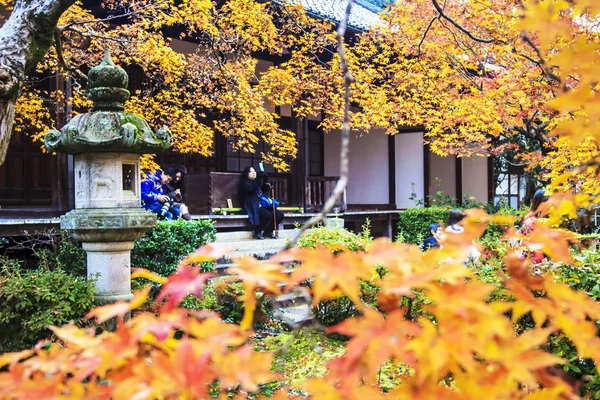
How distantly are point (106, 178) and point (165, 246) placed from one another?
1667mm

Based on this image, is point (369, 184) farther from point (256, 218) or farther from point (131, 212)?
point (131, 212)

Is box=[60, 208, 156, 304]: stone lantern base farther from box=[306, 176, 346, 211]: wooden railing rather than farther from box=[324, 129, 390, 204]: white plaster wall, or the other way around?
box=[324, 129, 390, 204]: white plaster wall

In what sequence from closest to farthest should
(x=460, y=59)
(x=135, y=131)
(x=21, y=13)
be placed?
(x=21, y=13) < (x=135, y=131) < (x=460, y=59)

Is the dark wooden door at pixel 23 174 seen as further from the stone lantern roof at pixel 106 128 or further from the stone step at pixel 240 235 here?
the stone lantern roof at pixel 106 128

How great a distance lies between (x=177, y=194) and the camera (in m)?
9.05

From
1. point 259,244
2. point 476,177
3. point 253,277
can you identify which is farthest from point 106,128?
point 476,177

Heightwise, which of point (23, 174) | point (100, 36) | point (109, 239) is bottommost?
point (109, 239)

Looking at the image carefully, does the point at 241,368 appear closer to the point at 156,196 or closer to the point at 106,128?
the point at 106,128

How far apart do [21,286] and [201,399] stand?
168 inches

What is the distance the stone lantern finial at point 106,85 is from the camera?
17.4 feet

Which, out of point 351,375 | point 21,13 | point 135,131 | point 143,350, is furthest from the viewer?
point 135,131

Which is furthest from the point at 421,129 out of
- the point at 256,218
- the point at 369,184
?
the point at 256,218

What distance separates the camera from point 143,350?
1.11 metres

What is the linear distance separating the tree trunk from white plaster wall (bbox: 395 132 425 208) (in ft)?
40.0
